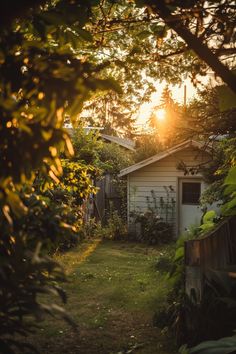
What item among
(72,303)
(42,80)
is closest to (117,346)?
(72,303)

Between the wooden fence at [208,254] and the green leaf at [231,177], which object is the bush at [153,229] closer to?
the wooden fence at [208,254]

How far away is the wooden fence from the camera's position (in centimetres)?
449

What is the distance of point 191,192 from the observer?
1689 cm

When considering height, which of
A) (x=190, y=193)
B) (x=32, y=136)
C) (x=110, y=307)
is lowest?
(x=110, y=307)

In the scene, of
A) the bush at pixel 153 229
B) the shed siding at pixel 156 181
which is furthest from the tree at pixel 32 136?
the shed siding at pixel 156 181

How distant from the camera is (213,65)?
5.13 ft

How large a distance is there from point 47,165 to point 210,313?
3597 millimetres

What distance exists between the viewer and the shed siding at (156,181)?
17.0 meters

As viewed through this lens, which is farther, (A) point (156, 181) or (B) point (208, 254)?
(A) point (156, 181)

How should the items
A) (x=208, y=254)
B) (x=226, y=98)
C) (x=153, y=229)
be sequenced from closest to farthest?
(x=226, y=98) → (x=208, y=254) → (x=153, y=229)

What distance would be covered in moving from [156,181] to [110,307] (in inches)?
421

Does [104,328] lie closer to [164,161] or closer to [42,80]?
[42,80]

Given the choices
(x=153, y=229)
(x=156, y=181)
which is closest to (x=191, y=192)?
(x=156, y=181)

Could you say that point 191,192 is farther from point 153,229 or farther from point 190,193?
point 153,229
